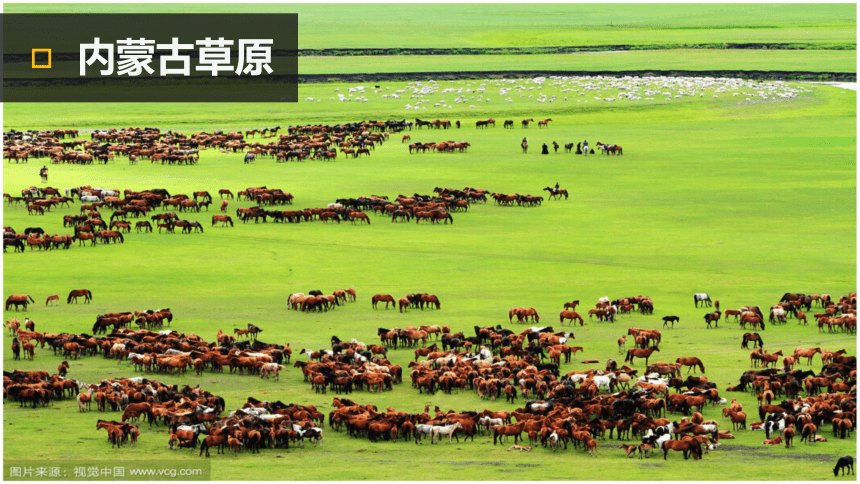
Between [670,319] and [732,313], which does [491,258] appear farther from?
[732,313]

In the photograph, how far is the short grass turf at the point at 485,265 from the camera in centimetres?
2005

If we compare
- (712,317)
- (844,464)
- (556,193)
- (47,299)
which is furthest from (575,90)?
(844,464)

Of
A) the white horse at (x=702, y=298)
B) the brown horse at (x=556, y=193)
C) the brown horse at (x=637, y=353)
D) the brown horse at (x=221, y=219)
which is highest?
the brown horse at (x=556, y=193)

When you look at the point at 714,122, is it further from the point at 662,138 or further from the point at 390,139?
the point at 390,139

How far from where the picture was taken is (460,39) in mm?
175750

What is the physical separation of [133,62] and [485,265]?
53.0m

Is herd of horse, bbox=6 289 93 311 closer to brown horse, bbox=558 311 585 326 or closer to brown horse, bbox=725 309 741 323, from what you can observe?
brown horse, bbox=558 311 585 326

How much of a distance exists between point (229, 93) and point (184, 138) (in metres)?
40.1

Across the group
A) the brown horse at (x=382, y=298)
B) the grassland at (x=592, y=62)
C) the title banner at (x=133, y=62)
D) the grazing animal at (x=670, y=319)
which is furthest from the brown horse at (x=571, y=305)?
the grassland at (x=592, y=62)

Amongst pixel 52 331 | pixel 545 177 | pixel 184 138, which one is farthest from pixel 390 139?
pixel 52 331

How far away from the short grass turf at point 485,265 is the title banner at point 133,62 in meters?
25.3

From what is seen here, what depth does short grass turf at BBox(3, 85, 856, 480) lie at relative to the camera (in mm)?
20047

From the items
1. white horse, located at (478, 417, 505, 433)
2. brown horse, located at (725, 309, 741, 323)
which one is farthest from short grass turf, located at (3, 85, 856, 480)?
brown horse, located at (725, 309, 741, 323)

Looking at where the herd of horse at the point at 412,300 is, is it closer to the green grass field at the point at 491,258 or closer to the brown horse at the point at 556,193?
the green grass field at the point at 491,258
